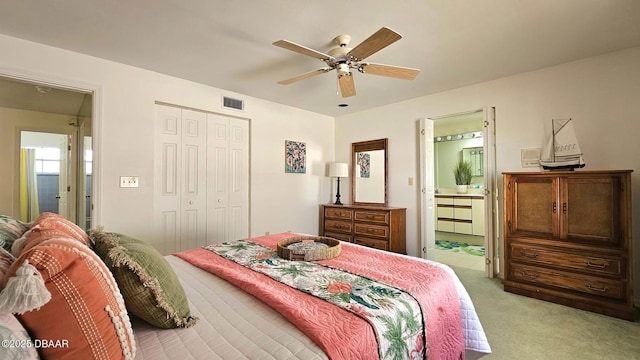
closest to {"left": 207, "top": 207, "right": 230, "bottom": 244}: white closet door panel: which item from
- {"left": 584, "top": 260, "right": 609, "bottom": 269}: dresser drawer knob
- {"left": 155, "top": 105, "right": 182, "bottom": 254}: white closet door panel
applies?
{"left": 155, "top": 105, "right": 182, "bottom": 254}: white closet door panel

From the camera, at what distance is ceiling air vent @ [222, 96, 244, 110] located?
3.70m

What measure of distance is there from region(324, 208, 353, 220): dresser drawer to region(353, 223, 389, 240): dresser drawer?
20 centimetres

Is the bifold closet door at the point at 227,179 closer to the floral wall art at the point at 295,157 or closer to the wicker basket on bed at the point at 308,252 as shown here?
the floral wall art at the point at 295,157

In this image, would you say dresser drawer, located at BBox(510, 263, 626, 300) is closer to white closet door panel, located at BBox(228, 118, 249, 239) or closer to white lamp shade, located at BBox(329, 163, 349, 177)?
white lamp shade, located at BBox(329, 163, 349, 177)

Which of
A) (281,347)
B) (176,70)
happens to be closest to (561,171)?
(281,347)

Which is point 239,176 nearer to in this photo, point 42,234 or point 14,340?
point 42,234

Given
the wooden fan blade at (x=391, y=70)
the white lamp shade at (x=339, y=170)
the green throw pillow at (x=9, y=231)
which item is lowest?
the green throw pillow at (x=9, y=231)

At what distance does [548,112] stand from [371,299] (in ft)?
10.5

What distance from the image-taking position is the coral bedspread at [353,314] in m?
0.95

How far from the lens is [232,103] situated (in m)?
3.77

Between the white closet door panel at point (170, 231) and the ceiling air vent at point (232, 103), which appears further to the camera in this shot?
the ceiling air vent at point (232, 103)

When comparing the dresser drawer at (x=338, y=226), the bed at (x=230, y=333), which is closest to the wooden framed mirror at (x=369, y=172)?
the dresser drawer at (x=338, y=226)

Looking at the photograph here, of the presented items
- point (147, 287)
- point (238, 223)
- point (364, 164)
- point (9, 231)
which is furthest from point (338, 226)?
point (9, 231)

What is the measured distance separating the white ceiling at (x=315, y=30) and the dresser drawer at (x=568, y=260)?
194 cm
